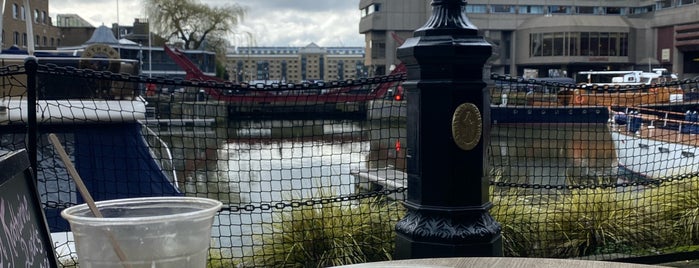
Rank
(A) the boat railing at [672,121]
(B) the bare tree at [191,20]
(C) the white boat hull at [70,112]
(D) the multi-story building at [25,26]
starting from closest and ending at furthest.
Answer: (C) the white boat hull at [70,112], (A) the boat railing at [672,121], (D) the multi-story building at [25,26], (B) the bare tree at [191,20]

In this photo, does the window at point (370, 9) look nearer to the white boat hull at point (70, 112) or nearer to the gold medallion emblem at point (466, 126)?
the white boat hull at point (70, 112)

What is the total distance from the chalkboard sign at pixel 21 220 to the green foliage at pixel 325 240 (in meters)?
3.38

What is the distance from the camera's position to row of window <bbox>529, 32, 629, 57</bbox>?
7306 cm

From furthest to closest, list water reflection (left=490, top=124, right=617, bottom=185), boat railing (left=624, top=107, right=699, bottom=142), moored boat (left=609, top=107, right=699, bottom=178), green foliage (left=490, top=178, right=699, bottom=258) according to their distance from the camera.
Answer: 1. boat railing (left=624, top=107, right=699, bottom=142)
2. moored boat (left=609, top=107, right=699, bottom=178)
3. water reflection (left=490, top=124, right=617, bottom=185)
4. green foliage (left=490, top=178, right=699, bottom=258)

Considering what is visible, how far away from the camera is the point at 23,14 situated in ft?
172

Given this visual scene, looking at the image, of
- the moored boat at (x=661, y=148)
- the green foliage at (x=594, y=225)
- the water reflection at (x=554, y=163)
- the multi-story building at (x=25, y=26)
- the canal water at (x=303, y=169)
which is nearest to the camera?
the green foliage at (x=594, y=225)

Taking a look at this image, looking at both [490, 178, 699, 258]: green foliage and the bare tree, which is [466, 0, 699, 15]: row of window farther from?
[490, 178, 699, 258]: green foliage

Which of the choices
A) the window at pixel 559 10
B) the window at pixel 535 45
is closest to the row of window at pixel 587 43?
the window at pixel 535 45

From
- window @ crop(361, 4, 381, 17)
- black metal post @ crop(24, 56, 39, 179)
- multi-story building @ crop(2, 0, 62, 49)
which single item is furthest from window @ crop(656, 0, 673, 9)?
black metal post @ crop(24, 56, 39, 179)

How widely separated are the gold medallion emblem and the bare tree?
68.7 meters

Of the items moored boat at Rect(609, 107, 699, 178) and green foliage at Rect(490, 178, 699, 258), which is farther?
moored boat at Rect(609, 107, 699, 178)

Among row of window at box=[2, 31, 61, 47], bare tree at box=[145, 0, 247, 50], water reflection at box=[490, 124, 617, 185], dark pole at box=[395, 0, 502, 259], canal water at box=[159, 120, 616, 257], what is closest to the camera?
dark pole at box=[395, 0, 502, 259]

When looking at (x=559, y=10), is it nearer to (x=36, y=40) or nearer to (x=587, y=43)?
(x=587, y=43)

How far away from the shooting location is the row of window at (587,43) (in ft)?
240
